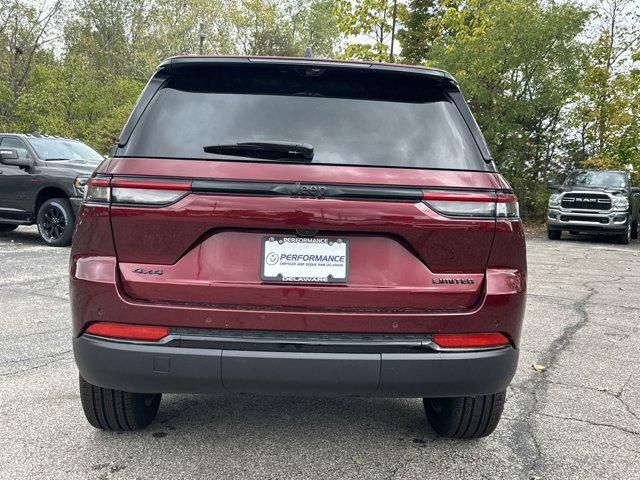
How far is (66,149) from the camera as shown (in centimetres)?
1085

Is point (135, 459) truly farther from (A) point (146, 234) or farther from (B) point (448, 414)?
(B) point (448, 414)

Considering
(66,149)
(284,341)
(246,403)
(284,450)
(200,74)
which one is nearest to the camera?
(284,341)

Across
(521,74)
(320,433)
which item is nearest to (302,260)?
(320,433)

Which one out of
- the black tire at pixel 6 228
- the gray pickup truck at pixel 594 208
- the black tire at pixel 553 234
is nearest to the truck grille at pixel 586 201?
the gray pickup truck at pixel 594 208

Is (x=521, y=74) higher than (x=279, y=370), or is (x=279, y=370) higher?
(x=521, y=74)

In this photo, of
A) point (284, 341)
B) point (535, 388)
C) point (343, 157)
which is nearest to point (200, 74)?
point (343, 157)

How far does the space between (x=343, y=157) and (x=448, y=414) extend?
139 cm

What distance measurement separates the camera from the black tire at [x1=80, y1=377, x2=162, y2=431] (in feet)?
8.88

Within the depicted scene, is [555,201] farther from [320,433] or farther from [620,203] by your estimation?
[320,433]

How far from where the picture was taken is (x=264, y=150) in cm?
232

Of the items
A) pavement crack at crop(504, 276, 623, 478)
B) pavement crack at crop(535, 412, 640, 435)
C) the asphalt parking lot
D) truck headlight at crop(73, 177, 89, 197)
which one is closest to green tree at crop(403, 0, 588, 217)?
truck headlight at crop(73, 177, 89, 197)

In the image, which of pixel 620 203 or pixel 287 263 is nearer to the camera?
pixel 287 263

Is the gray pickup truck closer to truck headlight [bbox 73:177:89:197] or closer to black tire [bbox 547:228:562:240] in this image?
black tire [bbox 547:228:562:240]

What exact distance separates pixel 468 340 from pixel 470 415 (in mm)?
647
